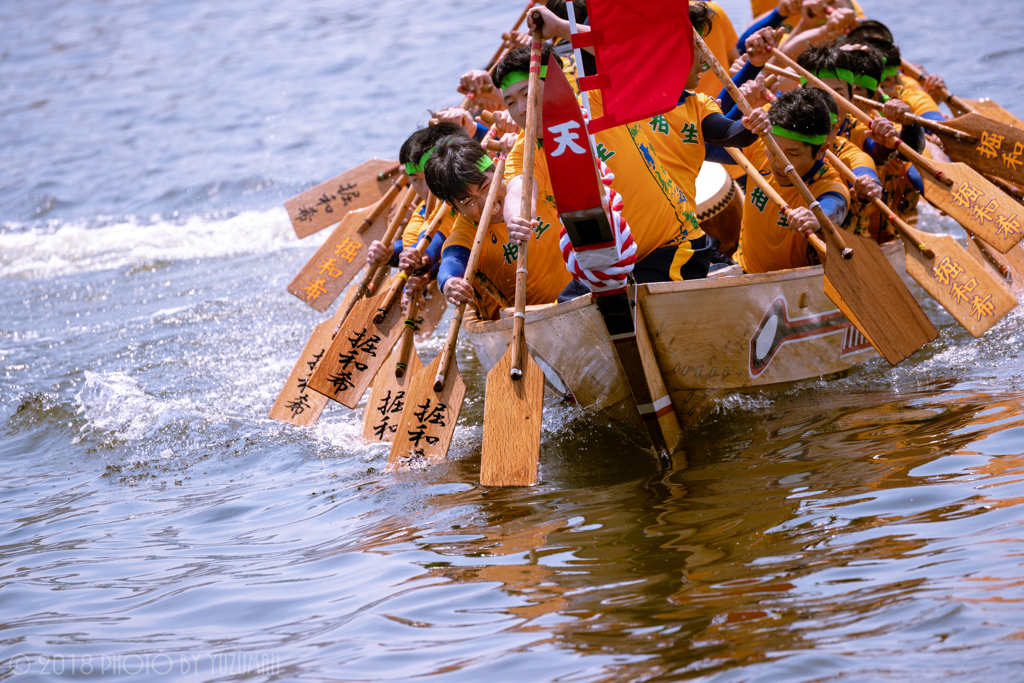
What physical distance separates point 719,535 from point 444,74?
43.7ft

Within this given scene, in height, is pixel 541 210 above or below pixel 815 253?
above

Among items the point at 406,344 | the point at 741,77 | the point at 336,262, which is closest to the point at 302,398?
the point at 406,344

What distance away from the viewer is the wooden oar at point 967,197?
15.5 ft

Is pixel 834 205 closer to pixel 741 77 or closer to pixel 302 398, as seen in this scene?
pixel 741 77

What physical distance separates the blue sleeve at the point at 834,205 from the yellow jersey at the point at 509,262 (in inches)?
48.2

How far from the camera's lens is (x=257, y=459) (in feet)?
15.4

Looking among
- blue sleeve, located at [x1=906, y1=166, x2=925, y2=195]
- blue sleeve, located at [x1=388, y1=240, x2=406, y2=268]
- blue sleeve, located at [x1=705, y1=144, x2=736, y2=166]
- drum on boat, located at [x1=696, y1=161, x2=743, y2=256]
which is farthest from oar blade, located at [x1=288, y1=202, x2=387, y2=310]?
blue sleeve, located at [x1=906, y1=166, x2=925, y2=195]

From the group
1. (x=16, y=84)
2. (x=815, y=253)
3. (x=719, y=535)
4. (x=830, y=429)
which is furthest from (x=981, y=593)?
(x=16, y=84)

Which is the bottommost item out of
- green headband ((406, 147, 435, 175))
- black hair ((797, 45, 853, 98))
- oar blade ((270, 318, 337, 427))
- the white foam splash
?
the white foam splash

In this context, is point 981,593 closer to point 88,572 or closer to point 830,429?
point 830,429

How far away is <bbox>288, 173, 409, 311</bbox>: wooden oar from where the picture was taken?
5820 millimetres

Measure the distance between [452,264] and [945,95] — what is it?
4.02 metres

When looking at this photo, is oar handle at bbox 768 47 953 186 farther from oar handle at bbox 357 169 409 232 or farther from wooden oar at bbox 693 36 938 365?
oar handle at bbox 357 169 409 232

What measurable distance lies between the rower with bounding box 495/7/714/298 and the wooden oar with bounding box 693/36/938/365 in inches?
18.9
